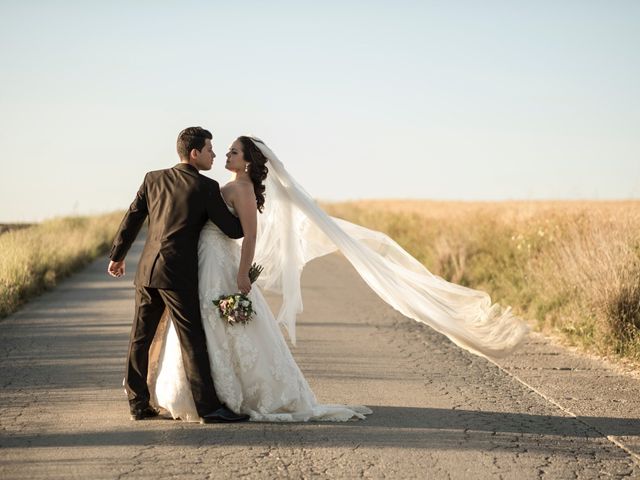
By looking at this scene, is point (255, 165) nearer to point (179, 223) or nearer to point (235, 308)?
point (179, 223)

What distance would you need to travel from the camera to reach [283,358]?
7672mm

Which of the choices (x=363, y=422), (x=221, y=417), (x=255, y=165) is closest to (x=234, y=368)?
(x=221, y=417)

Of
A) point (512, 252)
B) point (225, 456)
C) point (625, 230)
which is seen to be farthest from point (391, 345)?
point (512, 252)

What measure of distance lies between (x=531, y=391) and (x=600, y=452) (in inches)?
90.3

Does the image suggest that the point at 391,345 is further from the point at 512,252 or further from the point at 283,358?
the point at 512,252

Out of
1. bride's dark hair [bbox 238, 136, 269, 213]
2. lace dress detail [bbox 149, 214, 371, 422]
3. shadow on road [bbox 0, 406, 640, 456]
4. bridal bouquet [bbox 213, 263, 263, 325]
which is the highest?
bride's dark hair [bbox 238, 136, 269, 213]

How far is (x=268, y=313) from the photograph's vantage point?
788 cm

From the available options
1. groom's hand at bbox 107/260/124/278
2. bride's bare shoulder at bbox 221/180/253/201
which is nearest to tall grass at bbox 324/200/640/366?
bride's bare shoulder at bbox 221/180/253/201

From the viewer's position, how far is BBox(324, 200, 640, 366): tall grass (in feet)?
37.4

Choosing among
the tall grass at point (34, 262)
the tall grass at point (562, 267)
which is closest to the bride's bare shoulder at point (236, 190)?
the tall grass at point (562, 267)

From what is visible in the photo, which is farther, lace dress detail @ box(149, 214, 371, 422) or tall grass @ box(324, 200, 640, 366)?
tall grass @ box(324, 200, 640, 366)

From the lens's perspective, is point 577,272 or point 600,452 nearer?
point 600,452

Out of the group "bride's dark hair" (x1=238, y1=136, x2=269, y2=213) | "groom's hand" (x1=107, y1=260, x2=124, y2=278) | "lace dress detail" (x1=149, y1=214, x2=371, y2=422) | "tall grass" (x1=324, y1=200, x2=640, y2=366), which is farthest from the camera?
"tall grass" (x1=324, y1=200, x2=640, y2=366)

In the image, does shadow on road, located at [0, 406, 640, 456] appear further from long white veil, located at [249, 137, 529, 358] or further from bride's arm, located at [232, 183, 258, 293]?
bride's arm, located at [232, 183, 258, 293]
